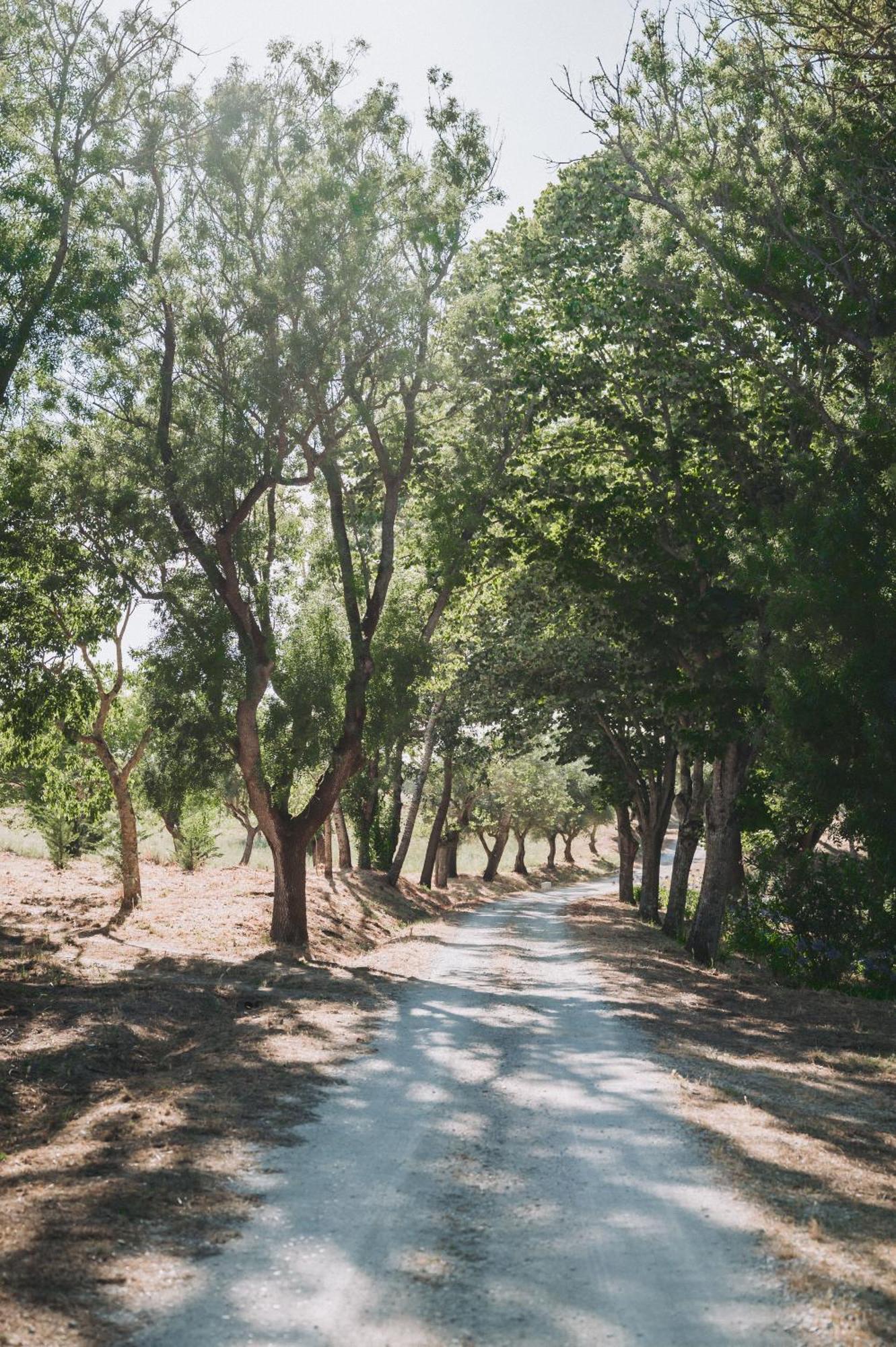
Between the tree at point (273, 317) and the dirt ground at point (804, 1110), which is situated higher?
the tree at point (273, 317)

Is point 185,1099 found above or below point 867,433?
below

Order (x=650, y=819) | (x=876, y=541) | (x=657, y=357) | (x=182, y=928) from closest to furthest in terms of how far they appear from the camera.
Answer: (x=876, y=541) < (x=657, y=357) < (x=182, y=928) < (x=650, y=819)

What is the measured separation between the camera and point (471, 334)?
18016mm

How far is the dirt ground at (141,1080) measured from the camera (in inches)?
172

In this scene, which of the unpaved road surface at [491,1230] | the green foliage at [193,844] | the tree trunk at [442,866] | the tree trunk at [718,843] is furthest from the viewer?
the tree trunk at [442,866]

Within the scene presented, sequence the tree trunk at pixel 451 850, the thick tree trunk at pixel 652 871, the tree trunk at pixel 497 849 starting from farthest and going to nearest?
the tree trunk at pixel 497 849, the tree trunk at pixel 451 850, the thick tree trunk at pixel 652 871

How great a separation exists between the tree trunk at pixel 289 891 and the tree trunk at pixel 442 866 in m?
27.8

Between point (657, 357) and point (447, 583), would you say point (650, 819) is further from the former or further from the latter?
point (657, 357)

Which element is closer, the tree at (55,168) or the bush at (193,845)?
the tree at (55,168)

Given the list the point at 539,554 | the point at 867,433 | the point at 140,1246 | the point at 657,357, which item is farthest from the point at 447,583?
the point at 140,1246

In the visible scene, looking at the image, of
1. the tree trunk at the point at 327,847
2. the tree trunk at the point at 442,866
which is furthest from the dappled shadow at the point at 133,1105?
the tree trunk at the point at 442,866

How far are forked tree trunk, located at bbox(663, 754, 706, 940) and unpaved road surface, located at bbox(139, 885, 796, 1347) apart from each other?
58.1ft

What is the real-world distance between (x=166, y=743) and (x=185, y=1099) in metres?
11.0

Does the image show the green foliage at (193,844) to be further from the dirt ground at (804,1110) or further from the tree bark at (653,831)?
the dirt ground at (804,1110)
